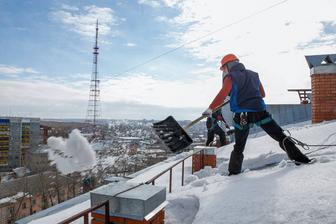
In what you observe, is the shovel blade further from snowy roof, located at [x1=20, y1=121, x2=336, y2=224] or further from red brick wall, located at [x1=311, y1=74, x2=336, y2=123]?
red brick wall, located at [x1=311, y1=74, x2=336, y2=123]

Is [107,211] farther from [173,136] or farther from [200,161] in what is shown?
[200,161]

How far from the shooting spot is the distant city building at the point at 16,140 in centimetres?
4862

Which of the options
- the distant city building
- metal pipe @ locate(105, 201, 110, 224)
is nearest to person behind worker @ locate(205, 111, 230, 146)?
metal pipe @ locate(105, 201, 110, 224)

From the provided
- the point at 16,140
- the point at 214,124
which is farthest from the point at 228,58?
the point at 16,140

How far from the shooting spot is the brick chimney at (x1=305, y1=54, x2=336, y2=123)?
10586 millimetres

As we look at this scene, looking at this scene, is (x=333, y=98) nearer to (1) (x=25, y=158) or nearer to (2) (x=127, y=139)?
(2) (x=127, y=139)

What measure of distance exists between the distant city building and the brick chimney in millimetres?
45843

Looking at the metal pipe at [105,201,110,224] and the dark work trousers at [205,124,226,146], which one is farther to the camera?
the dark work trousers at [205,124,226,146]

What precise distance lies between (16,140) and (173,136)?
50.9 metres

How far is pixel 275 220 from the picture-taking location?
2592mm

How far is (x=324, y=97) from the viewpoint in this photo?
34.9 ft

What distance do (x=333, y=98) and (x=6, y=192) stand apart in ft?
110

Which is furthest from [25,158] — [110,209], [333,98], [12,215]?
[110,209]

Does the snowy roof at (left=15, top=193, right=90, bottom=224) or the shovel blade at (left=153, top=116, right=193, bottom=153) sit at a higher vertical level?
the shovel blade at (left=153, top=116, right=193, bottom=153)
